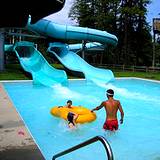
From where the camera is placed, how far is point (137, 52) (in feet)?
145

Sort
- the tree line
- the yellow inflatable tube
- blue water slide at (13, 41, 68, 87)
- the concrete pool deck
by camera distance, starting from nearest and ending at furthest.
A: the concrete pool deck < the yellow inflatable tube < blue water slide at (13, 41, 68, 87) < the tree line

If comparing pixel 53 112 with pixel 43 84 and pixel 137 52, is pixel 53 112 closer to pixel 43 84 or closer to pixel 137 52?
pixel 43 84

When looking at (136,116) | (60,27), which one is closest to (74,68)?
(60,27)

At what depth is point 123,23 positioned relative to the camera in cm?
4153

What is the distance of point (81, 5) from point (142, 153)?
40.4 m

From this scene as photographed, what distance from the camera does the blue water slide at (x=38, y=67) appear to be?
20.3 meters

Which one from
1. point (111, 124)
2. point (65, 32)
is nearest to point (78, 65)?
point (65, 32)

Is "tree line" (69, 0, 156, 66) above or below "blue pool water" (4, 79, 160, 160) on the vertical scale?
above

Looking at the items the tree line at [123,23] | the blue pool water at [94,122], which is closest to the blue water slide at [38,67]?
the blue pool water at [94,122]

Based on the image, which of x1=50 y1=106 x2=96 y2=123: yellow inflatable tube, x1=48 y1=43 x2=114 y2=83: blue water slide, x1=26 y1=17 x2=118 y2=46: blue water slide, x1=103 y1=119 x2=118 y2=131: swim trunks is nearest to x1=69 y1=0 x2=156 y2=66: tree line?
x1=26 y1=17 x2=118 y2=46: blue water slide

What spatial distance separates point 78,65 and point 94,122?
→ 14277 millimetres

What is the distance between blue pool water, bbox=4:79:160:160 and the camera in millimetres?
7938

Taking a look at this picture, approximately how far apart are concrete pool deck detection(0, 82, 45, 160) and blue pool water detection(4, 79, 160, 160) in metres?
1.01

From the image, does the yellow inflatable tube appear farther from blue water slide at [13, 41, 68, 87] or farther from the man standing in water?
blue water slide at [13, 41, 68, 87]
